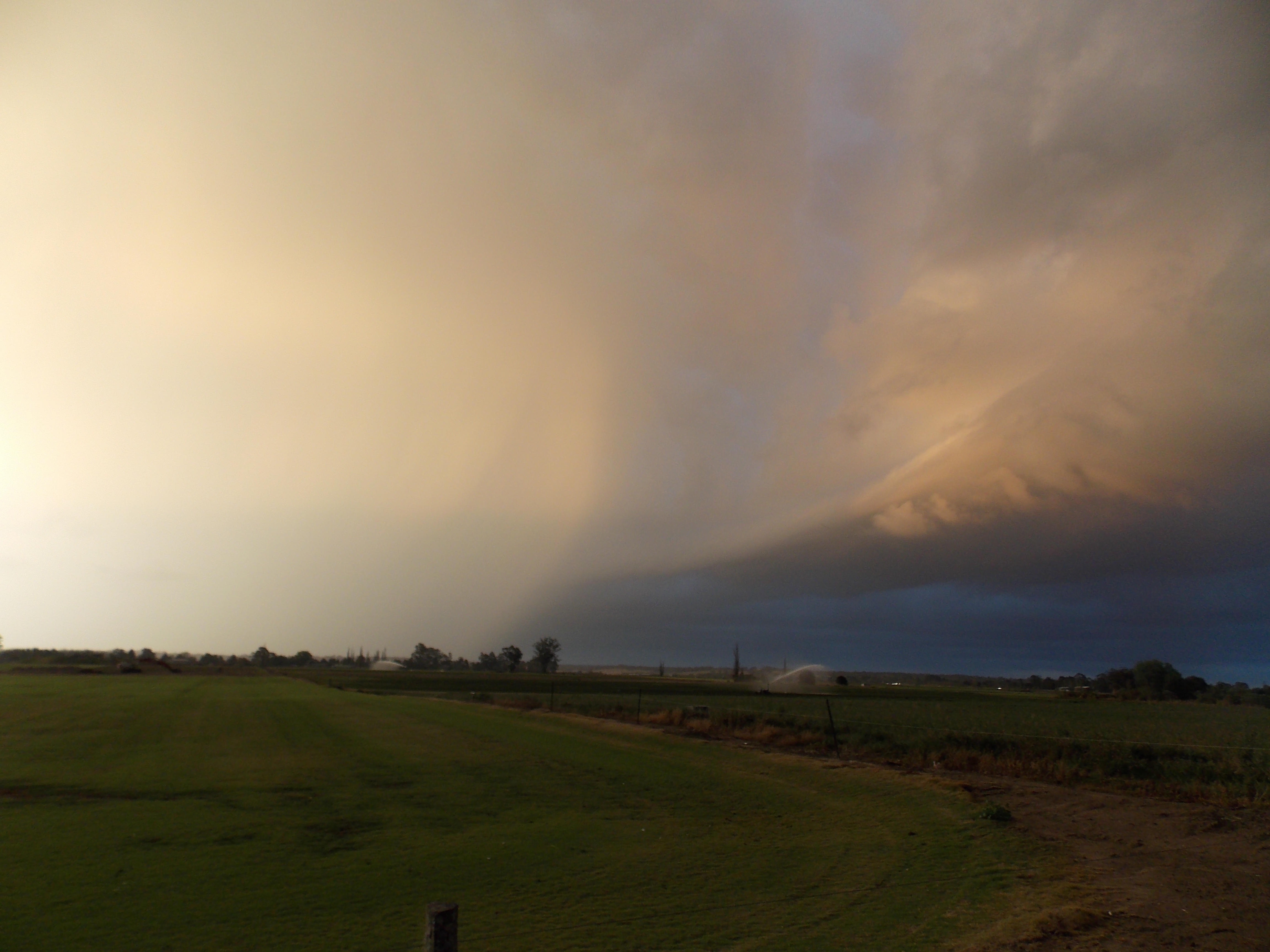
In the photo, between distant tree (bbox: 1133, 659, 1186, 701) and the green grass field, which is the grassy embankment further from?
distant tree (bbox: 1133, 659, 1186, 701)

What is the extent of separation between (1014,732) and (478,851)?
26.6 metres

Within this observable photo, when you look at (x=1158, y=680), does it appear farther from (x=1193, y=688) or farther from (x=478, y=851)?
(x=478, y=851)

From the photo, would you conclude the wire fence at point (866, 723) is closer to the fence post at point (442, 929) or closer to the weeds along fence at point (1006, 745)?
the weeds along fence at point (1006, 745)

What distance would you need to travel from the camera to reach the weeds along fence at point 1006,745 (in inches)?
696

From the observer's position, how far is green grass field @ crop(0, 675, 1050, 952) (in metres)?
8.17

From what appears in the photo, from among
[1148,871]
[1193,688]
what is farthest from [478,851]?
[1193,688]

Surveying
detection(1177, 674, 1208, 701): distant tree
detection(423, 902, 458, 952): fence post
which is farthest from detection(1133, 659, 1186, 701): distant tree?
detection(423, 902, 458, 952): fence post

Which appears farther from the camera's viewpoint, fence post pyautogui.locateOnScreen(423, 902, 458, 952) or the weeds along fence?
the weeds along fence

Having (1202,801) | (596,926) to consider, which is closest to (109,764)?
(596,926)

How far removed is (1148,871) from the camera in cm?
1059

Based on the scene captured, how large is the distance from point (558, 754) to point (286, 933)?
17143mm

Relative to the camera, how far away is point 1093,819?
46.2ft

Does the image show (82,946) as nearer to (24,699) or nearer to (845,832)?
(845,832)

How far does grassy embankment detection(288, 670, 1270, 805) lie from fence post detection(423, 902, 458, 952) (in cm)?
1676
